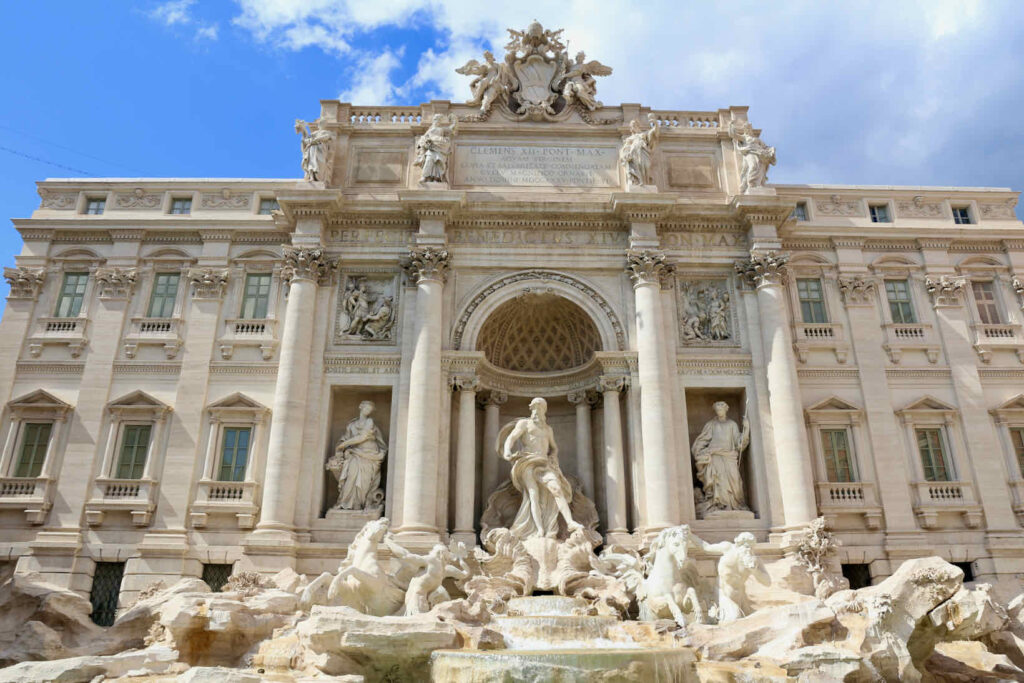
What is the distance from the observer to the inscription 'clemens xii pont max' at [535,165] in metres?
23.0

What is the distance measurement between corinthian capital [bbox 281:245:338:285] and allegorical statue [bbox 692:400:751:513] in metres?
12.2

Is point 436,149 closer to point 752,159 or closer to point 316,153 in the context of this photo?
point 316,153

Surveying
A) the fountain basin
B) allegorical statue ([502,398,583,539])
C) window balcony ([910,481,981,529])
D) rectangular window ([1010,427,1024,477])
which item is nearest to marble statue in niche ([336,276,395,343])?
allegorical statue ([502,398,583,539])

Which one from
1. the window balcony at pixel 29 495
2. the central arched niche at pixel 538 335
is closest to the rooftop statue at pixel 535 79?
the central arched niche at pixel 538 335

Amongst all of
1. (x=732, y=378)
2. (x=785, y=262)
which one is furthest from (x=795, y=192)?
(x=732, y=378)

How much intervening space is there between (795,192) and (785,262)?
3.96 m

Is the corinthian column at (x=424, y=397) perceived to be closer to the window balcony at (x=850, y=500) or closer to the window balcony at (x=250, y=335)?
the window balcony at (x=250, y=335)

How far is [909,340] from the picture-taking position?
2233 cm

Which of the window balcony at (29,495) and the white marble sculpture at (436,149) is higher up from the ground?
the white marble sculpture at (436,149)

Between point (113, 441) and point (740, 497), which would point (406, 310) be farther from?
point (740, 497)

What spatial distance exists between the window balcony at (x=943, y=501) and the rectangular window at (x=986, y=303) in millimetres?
5714

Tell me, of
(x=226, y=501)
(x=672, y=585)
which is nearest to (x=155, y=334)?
(x=226, y=501)

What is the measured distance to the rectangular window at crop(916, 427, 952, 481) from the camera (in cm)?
2103

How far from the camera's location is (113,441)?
810 inches
